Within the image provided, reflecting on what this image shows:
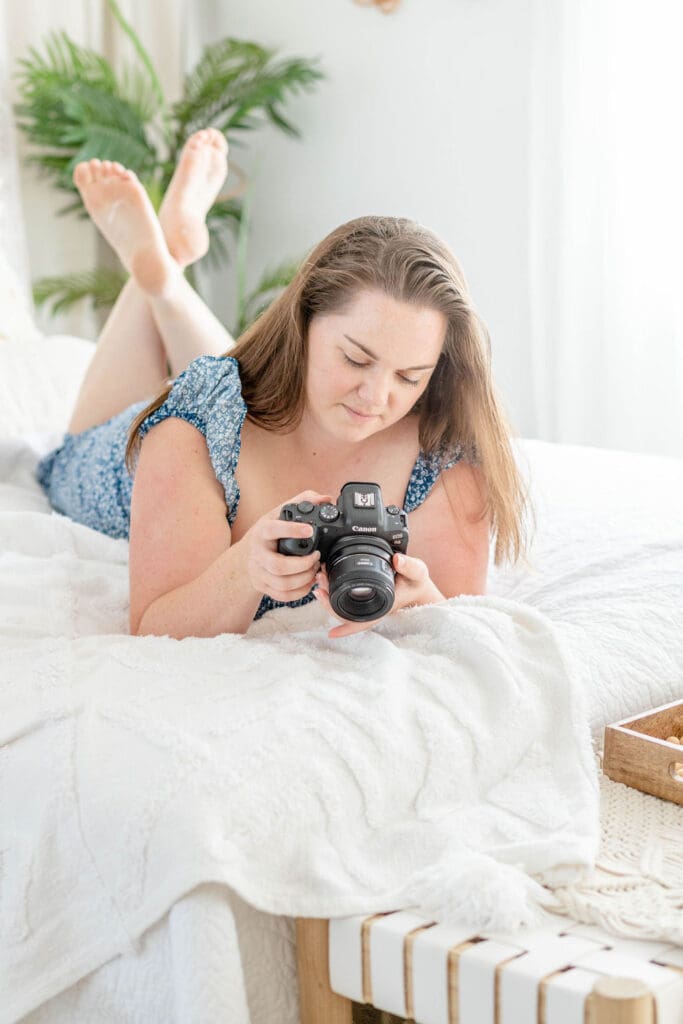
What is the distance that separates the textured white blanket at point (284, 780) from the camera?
91 centimetres

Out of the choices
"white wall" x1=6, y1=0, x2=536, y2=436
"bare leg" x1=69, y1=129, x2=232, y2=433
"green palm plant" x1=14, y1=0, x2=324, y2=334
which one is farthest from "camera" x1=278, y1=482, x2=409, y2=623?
"green palm plant" x1=14, y1=0, x2=324, y2=334

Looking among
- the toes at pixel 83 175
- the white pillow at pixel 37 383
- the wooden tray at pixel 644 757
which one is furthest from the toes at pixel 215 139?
the wooden tray at pixel 644 757

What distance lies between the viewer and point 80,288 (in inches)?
138

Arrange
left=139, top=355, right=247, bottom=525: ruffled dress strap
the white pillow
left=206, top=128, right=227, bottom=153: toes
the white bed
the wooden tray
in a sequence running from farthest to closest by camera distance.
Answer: left=206, top=128, right=227, bottom=153: toes < the white pillow < left=139, top=355, right=247, bottom=525: ruffled dress strap < the wooden tray < the white bed

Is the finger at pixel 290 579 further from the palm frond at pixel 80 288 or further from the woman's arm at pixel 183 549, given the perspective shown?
the palm frond at pixel 80 288

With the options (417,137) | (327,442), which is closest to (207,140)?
(327,442)

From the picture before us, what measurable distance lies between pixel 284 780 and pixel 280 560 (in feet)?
0.79

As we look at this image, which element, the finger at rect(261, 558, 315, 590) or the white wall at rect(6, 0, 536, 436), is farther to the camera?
the white wall at rect(6, 0, 536, 436)

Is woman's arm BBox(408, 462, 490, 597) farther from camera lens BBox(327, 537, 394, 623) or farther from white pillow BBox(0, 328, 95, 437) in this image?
white pillow BBox(0, 328, 95, 437)

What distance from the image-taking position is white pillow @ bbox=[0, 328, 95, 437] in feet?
7.15

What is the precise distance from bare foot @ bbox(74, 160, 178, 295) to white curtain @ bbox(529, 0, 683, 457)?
3.91 ft

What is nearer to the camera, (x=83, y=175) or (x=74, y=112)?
(x=83, y=175)

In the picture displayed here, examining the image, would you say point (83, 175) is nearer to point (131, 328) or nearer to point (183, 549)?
point (131, 328)

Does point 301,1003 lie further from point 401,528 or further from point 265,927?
point 401,528
